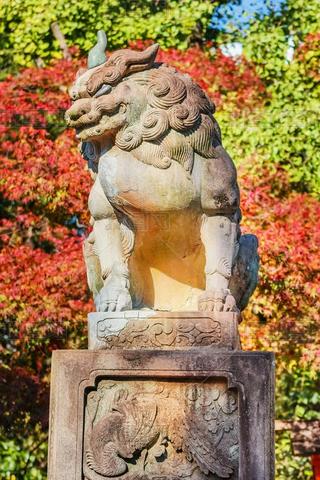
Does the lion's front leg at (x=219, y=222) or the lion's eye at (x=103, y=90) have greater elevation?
the lion's eye at (x=103, y=90)

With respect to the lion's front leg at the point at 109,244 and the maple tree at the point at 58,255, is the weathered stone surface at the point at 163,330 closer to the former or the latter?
the lion's front leg at the point at 109,244

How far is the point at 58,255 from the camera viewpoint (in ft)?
41.5

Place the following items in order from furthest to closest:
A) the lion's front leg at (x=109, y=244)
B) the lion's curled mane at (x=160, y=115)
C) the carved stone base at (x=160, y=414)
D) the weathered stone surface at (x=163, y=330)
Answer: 1. the lion's front leg at (x=109, y=244)
2. the lion's curled mane at (x=160, y=115)
3. the weathered stone surface at (x=163, y=330)
4. the carved stone base at (x=160, y=414)

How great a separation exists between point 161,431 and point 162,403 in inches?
6.0

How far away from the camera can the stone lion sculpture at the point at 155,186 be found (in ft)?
18.7

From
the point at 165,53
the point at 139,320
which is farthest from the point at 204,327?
the point at 165,53

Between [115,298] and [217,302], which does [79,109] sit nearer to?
[115,298]

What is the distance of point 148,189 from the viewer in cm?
567

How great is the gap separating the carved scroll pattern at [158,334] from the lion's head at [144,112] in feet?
2.93

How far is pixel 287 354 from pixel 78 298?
2.74m

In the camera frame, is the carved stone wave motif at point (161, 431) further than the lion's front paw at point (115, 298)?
No

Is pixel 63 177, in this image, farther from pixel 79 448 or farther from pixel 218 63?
pixel 79 448

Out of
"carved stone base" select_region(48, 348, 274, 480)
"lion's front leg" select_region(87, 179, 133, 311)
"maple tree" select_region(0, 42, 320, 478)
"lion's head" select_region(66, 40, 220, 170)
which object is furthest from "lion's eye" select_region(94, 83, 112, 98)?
"maple tree" select_region(0, 42, 320, 478)

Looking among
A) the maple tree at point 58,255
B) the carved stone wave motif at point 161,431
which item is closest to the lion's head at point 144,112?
the carved stone wave motif at point 161,431
